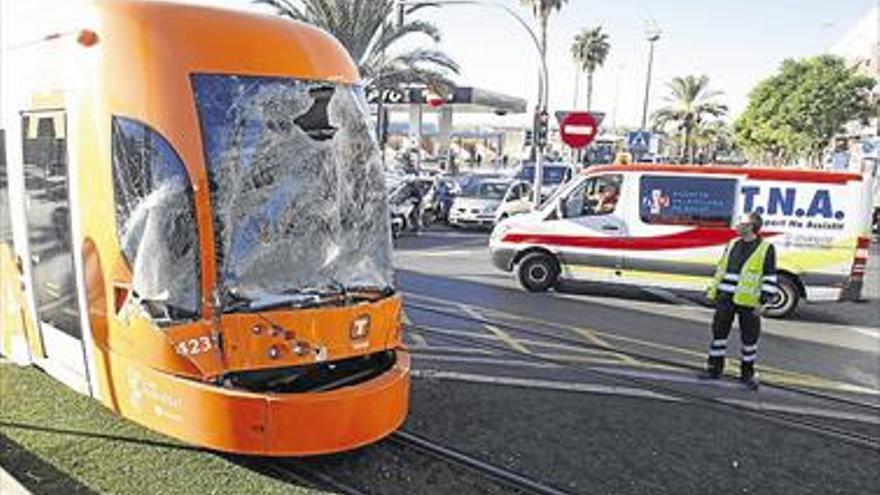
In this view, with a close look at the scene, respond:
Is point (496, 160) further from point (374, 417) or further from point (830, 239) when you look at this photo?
point (374, 417)

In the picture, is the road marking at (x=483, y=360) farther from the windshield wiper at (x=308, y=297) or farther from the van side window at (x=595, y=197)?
the van side window at (x=595, y=197)

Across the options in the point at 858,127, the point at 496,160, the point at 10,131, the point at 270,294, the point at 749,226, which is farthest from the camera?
the point at 496,160

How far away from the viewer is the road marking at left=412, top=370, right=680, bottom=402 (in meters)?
7.99

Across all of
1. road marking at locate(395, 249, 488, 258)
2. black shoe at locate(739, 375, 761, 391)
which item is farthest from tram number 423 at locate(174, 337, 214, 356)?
road marking at locate(395, 249, 488, 258)

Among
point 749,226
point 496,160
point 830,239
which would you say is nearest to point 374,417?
point 749,226

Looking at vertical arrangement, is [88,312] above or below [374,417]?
above

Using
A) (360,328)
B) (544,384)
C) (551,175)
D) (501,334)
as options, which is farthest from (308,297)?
(551,175)

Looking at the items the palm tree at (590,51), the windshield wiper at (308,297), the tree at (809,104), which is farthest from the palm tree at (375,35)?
the palm tree at (590,51)

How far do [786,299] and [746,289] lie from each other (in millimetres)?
4813

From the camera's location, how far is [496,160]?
250ft

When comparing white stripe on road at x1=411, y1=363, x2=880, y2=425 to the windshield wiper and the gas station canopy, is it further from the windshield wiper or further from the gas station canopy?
the gas station canopy

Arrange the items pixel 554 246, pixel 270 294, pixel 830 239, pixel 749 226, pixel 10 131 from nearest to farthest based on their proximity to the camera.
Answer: pixel 270 294 < pixel 10 131 < pixel 749 226 < pixel 830 239 < pixel 554 246

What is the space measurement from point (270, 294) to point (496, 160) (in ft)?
235

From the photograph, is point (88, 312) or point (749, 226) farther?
point (749, 226)
